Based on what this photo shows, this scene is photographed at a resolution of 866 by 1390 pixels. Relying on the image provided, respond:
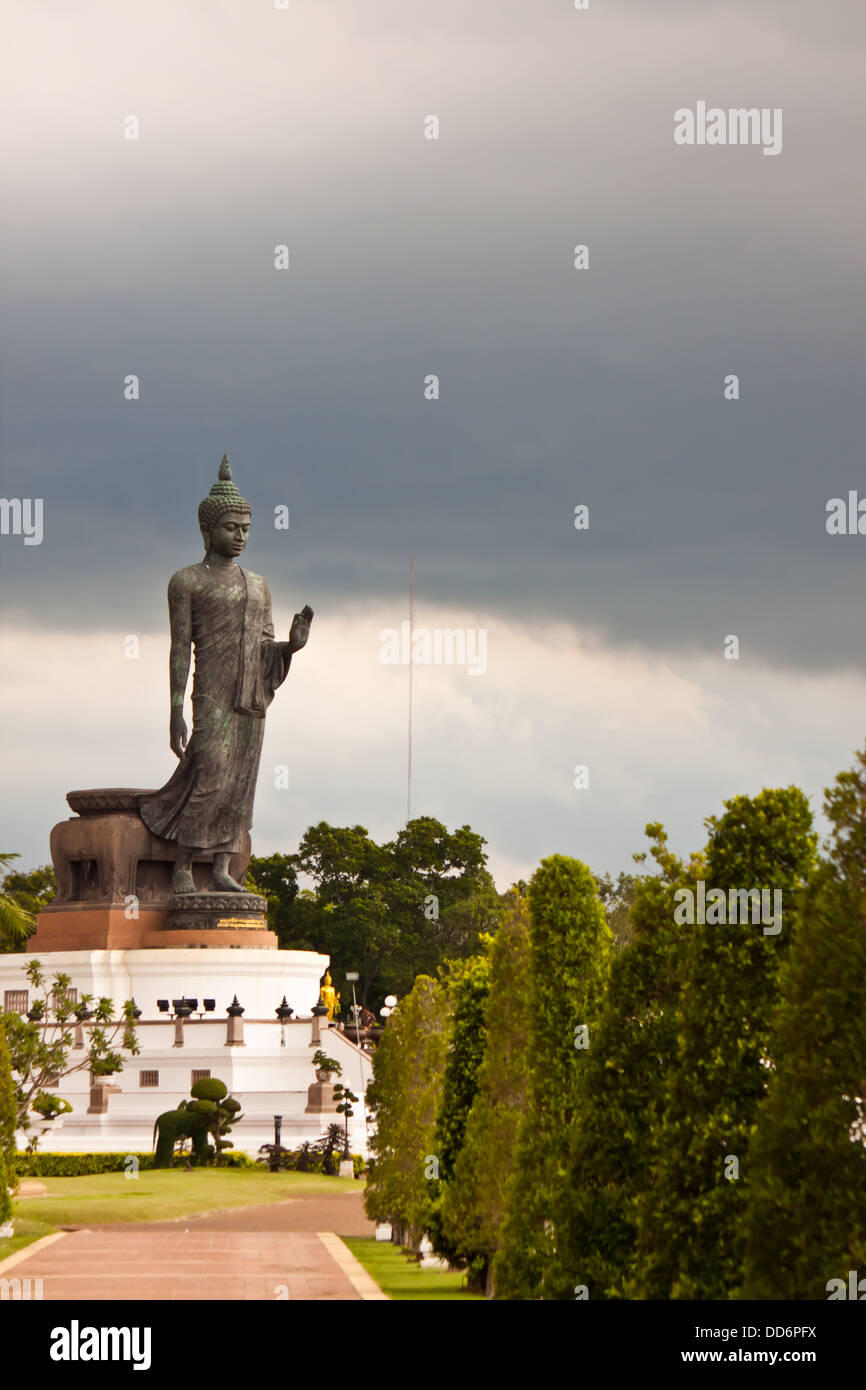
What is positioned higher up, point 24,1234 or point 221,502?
point 221,502

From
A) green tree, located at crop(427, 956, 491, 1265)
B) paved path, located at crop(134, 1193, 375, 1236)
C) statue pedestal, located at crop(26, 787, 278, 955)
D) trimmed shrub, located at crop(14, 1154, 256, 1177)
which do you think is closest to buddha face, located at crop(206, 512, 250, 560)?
statue pedestal, located at crop(26, 787, 278, 955)

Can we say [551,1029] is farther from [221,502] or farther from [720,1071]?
[221,502]

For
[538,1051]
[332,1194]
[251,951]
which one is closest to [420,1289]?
[538,1051]

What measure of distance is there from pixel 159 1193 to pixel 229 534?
25.5m

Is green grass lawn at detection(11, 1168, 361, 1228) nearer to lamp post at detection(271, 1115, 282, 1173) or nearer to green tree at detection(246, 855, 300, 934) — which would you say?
lamp post at detection(271, 1115, 282, 1173)

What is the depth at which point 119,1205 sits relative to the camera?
27656mm

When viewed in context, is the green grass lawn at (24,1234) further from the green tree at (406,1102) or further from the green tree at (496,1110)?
the green tree at (496,1110)

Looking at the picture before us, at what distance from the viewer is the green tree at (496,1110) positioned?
1792 cm

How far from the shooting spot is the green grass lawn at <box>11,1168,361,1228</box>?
1059 inches

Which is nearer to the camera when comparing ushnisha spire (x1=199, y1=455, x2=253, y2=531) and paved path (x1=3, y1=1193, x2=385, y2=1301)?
paved path (x1=3, y1=1193, x2=385, y2=1301)

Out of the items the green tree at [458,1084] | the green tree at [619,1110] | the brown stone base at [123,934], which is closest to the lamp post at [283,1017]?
the brown stone base at [123,934]

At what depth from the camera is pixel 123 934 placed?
49.7 m

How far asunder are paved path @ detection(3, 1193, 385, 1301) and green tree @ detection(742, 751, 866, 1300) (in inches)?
337

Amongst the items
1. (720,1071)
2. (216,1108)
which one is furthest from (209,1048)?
(720,1071)
